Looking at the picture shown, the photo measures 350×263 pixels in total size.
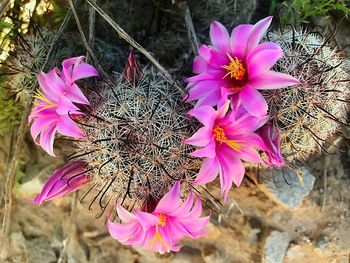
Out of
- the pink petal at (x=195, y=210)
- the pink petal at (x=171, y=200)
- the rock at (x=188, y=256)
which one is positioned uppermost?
the pink petal at (x=171, y=200)

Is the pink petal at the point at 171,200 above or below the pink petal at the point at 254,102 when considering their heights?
below

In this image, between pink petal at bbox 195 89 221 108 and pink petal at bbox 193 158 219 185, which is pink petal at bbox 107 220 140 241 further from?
pink petal at bbox 195 89 221 108

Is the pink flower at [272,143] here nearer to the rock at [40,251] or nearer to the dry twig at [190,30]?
the dry twig at [190,30]

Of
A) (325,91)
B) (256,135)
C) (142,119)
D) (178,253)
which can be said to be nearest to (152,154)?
(142,119)

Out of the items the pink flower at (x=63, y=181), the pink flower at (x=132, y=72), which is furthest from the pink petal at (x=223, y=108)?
the pink flower at (x=63, y=181)

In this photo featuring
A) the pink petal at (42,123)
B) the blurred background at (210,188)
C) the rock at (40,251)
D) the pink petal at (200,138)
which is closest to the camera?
the pink petal at (200,138)

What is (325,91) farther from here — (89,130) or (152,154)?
(89,130)
